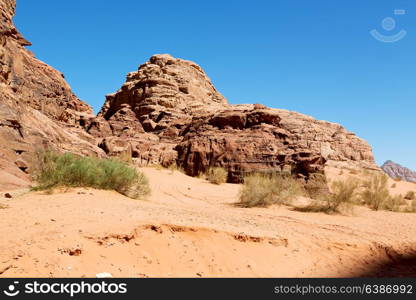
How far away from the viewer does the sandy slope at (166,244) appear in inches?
134

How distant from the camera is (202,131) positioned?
60.6 feet

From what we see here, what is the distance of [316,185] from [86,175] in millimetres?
8612

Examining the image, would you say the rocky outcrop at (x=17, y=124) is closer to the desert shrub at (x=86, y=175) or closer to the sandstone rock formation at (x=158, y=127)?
the sandstone rock formation at (x=158, y=127)

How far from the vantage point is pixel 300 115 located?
27.3 meters

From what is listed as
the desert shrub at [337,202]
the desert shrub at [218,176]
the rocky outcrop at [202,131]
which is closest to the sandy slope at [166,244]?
the desert shrub at [337,202]

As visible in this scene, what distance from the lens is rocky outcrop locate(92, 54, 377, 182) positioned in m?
15.0

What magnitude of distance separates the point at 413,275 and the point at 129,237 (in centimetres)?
379

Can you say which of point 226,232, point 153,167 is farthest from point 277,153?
point 226,232

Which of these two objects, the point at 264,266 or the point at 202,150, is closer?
the point at 264,266

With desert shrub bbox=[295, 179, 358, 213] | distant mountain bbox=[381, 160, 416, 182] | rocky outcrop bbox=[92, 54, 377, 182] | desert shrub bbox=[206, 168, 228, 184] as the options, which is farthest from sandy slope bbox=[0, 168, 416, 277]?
distant mountain bbox=[381, 160, 416, 182]

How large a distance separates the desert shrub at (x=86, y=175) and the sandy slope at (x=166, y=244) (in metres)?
0.65

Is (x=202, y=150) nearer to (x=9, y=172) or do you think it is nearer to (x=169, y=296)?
(x=9, y=172)

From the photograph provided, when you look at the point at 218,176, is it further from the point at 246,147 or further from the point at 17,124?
the point at 17,124

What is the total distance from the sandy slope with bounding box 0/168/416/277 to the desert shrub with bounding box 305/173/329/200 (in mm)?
5082
